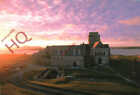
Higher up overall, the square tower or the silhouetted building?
the square tower

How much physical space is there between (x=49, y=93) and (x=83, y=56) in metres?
31.2

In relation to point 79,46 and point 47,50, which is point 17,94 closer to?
point 79,46

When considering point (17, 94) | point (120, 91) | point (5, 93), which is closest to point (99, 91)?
point (120, 91)

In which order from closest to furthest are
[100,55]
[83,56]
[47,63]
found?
1. [83,56]
2. [100,55]
3. [47,63]

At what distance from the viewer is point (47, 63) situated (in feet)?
208

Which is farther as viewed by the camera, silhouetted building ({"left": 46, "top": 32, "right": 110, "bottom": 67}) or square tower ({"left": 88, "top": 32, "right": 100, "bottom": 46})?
square tower ({"left": 88, "top": 32, "right": 100, "bottom": 46})

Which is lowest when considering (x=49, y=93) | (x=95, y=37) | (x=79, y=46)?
(x=49, y=93)

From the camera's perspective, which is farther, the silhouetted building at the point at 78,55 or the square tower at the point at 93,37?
the square tower at the point at 93,37

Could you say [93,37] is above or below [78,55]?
above

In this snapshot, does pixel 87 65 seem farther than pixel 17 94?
Yes

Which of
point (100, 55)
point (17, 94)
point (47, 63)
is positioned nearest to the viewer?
point (17, 94)

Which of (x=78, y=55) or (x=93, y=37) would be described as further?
(x=93, y=37)

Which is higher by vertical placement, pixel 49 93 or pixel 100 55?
Answer: pixel 100 55

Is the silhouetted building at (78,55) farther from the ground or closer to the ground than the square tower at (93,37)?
closer to the ground
